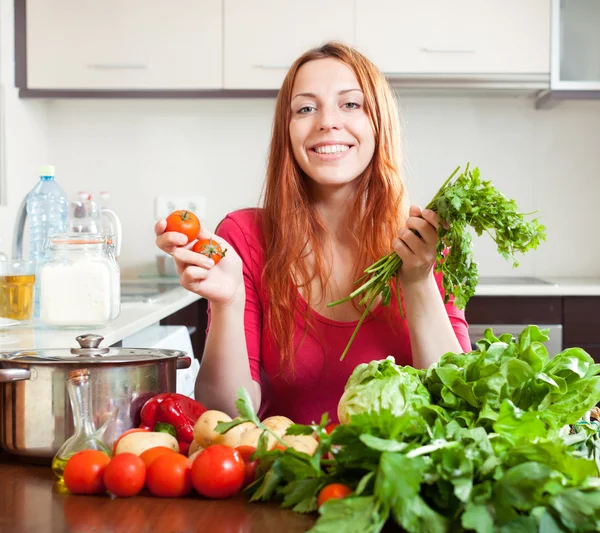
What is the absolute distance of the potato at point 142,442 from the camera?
88 centimetres

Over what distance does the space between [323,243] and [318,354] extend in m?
0.26

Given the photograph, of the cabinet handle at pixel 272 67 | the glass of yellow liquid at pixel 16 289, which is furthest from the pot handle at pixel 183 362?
the cabinet handle at pixel 272 67

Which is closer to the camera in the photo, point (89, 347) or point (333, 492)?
point (333, 492)

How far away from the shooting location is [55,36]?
124 inches

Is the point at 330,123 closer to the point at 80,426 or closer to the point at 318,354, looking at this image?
the point at 318,354

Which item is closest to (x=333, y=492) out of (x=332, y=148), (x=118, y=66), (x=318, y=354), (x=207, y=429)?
(x=207, y=429)

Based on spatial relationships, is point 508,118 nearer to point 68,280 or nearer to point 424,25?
point 424,25

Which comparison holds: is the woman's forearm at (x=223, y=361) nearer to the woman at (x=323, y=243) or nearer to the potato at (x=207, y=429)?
the woman at (x=323, y=243)

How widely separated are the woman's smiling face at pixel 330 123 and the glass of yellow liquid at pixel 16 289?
0.63 metres

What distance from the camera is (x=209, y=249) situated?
117cm

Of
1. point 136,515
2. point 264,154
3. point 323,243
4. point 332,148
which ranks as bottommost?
point 136,515

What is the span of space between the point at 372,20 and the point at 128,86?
996mm

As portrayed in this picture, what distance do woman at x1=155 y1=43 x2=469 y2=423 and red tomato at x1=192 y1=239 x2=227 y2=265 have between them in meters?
0.30

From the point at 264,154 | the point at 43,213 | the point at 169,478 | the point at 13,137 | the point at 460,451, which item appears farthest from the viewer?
the point at 264,154
